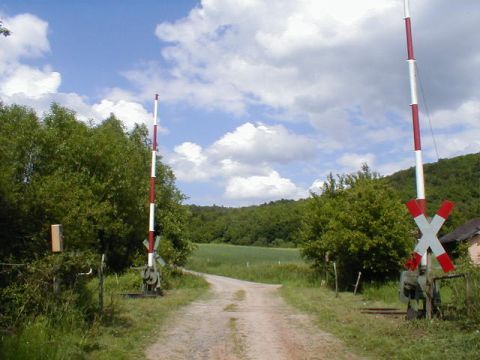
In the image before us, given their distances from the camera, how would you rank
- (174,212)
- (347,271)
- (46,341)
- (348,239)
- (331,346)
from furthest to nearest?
1. (174,212)
2. (347,271)
3. (348,239)
4. (331,346)
5. (46,341)

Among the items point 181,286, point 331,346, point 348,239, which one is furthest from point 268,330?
point 181,286

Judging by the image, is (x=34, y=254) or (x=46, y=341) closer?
(x=46, y=341)

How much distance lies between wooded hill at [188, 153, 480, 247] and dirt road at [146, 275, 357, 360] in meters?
16.8

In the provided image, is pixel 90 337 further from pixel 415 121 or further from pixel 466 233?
pixel 466 233

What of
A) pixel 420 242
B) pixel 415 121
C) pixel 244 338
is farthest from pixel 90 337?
pixel 415 121

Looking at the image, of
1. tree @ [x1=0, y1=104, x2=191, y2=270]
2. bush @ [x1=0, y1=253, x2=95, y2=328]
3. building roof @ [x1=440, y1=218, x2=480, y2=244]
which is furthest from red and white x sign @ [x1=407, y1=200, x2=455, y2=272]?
building roof @ [x1=440, y1=218, x2=480, y2=244]

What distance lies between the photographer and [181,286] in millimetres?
28500

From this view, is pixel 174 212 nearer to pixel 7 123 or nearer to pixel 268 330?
pixel 7 123

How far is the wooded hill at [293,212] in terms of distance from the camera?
78519 millimetres

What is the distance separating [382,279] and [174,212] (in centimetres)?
1898

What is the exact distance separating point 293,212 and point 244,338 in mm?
92657

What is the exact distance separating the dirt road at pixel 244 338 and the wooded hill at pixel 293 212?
16.8 metres

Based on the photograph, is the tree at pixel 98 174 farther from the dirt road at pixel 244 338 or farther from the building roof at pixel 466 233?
the building roof at pixel 466 233

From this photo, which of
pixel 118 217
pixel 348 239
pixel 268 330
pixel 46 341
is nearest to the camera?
pixel 46 341
